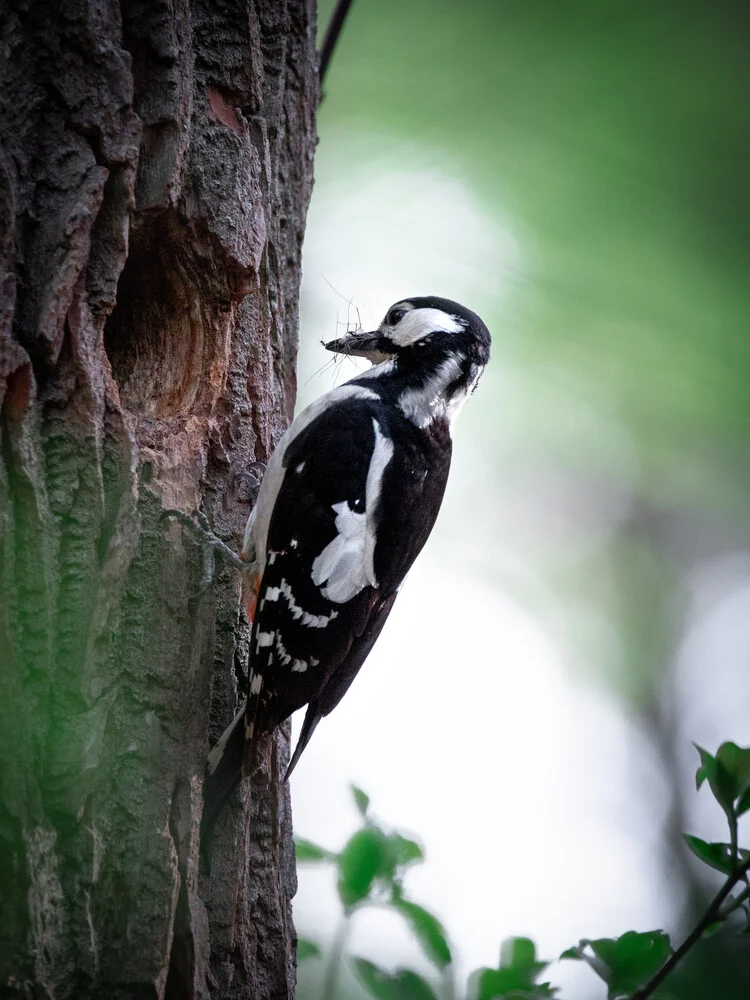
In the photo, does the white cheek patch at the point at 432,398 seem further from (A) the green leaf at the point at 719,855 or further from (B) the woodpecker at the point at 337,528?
(A) the green leaf at the point at 719,855

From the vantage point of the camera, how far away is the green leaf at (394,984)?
1168mm

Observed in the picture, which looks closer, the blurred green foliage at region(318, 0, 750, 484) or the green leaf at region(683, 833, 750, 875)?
the green leaf at region(683, 833, 750, 875)

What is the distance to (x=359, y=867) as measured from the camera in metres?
1.35

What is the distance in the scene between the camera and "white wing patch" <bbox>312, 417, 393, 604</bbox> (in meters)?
2.16

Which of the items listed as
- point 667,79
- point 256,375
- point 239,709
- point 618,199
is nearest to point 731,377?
point 618,199

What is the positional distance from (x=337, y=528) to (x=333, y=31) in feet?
3.97

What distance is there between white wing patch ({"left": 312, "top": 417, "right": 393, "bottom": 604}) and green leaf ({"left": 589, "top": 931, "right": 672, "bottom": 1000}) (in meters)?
1.05

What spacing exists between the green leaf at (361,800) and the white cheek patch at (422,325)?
140 cm

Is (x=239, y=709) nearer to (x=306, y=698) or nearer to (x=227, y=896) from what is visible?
(x=306, y=698)

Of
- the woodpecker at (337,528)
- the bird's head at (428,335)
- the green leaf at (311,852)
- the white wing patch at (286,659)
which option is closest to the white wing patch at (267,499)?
the woodpecker at (337,528)

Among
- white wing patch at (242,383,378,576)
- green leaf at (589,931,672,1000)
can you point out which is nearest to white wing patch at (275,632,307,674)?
white wing patch at (242,383,378,576)

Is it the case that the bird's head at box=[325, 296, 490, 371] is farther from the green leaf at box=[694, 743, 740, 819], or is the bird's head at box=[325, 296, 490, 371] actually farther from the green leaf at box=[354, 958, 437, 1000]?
the green leaf at box=[354, 958, 437, 1000]

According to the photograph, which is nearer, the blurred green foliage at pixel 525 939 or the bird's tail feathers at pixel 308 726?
the blurred green foliage at pixel 525 939

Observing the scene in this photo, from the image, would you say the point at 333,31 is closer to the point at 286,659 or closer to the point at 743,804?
the point at 286,659
